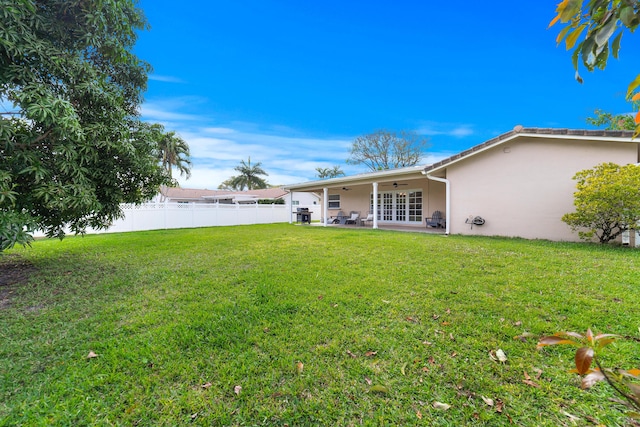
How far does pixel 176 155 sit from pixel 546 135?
1085 inches

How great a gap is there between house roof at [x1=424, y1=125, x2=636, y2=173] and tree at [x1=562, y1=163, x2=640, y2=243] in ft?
2.79

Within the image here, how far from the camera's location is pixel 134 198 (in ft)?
18.7

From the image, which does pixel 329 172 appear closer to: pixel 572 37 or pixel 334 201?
pixel 334 201

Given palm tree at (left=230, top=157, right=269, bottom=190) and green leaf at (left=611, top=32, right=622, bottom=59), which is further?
palm tree at (left=230, top=157, right=269, bottom=190)

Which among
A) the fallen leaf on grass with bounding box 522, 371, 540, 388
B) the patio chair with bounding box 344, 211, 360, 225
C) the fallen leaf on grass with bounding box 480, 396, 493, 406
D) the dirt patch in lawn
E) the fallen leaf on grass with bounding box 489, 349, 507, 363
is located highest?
the patio chair with bounding box 344, 211, 360, 225

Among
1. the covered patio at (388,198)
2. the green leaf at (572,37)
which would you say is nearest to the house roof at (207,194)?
the covered patio at (388,198)

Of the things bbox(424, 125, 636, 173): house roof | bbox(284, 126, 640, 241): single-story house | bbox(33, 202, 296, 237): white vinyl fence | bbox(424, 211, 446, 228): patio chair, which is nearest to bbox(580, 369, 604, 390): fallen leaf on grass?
bbox(424, 125, 636, 173): house roof

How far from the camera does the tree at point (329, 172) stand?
4192 centimetres

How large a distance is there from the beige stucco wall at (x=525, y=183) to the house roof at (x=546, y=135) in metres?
0.36

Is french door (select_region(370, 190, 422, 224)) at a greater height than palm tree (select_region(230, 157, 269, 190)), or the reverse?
palm tree (select_region(230, 157, 269, 190))

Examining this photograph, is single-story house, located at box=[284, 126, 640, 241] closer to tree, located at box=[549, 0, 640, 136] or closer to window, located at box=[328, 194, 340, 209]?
window, located at box=[328, 194, 340, 209]

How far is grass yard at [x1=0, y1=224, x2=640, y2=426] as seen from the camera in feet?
6.61

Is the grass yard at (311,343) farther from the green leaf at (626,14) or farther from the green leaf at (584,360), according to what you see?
the green leaf at (626,14)

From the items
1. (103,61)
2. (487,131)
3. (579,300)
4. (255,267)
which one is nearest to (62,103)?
(103,61)
